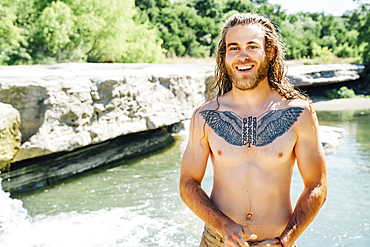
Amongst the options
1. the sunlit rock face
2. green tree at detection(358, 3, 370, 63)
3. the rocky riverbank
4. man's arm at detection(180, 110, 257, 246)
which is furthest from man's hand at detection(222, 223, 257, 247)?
green tree at detection(358, 3, 370, 63)

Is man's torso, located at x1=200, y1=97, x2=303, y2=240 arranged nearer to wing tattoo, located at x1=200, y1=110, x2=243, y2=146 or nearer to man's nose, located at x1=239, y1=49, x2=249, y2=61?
wing tattoo, located at x1=200, y1=110, x2=243, y2=146

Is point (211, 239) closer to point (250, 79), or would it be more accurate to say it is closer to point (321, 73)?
point (250, 79)

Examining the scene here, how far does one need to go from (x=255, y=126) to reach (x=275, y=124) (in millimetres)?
91

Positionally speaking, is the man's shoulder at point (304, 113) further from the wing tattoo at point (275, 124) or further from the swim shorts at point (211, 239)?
the swim shorts at point (211, 239)

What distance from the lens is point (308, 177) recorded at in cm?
154

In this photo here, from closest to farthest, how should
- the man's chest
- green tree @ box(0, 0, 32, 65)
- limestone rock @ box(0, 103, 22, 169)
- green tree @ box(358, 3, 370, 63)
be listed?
1. the man's chest
2. limestone rock @ box(0, 103, 22, 169)
3. green tree @ box(0, 0, 32, 65)
4. green tree @ box(358, 3, 370, 63)

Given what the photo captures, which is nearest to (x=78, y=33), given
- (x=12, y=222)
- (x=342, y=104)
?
(x=342, y=104)

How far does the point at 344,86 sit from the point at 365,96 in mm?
1725

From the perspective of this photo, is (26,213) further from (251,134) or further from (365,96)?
(365,96)

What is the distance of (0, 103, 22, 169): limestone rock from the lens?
15.9 ft

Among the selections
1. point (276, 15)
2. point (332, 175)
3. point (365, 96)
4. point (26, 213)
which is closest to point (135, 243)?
point (26, 213)

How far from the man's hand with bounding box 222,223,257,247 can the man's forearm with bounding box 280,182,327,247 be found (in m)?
0.14

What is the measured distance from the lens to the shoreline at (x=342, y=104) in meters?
15.6

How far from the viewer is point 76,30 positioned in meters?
15.5
